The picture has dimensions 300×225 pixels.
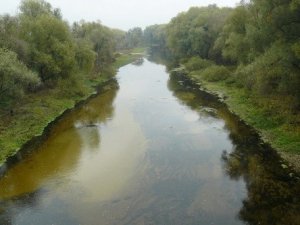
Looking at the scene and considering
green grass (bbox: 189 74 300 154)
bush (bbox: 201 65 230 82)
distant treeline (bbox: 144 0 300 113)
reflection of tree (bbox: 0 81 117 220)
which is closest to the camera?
reflection of tree (bbox: 0 81 117 220)

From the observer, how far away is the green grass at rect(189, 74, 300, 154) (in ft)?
105

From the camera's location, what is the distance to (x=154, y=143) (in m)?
36.0

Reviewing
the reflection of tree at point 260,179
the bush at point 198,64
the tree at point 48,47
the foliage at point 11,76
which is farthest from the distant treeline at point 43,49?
the bush at point 198,64

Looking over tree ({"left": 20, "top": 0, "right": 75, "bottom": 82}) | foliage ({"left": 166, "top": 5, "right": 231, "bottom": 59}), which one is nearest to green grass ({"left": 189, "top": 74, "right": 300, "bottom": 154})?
tree ({"left": 20, "top": 0, "right": 75, "bottom": 82})

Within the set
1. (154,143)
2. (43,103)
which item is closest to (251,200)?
(154,143)

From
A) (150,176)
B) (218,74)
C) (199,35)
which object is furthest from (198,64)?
(150,176)

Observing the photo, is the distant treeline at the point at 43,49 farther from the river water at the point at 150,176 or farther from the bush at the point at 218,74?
the bush at the point at 218,74

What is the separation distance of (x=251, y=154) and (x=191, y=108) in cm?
1921

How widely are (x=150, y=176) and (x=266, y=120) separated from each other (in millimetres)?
16875

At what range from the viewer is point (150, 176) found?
28156mm

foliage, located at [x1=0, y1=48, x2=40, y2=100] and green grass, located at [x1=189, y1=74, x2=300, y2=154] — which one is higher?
foliage, located at [x1=0, y1=48, x2=40, y2=100]

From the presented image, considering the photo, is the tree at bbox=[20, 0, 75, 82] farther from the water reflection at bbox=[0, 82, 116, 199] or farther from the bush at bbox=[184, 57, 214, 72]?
the bush at bbox=[184, 57, 214, 72]

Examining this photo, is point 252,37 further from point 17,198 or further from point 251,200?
point 17,198

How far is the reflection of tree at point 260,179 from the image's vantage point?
2170 cm
